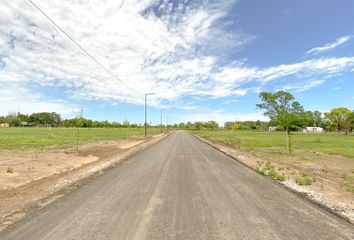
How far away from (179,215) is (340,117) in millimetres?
127793

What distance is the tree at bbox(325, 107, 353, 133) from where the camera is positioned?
110713mm

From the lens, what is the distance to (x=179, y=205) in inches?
314

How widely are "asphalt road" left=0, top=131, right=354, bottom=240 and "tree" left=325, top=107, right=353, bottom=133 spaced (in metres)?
113

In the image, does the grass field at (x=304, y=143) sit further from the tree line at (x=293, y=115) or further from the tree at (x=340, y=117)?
the tree at (x=340, y=117)

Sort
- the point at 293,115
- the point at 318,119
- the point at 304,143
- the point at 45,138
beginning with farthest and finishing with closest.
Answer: the point at 318,119, the point at 45,138, the point at 304,143, the point at 293,115

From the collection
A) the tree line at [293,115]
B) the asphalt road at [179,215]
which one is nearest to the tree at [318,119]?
the tree line at [293,115]

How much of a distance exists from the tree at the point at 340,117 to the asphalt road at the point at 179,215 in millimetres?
112997

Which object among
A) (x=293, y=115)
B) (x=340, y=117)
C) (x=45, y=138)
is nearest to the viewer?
(x=293, y=115)

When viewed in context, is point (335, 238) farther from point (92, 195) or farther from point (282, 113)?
point (282, 113)

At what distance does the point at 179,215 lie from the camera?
Result: 23.0ft

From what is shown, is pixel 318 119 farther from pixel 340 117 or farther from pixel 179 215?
pixel 179 215

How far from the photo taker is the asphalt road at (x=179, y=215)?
5.84 m

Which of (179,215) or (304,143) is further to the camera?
(304,143)

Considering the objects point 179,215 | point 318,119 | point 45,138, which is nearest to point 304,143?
point 45,138
